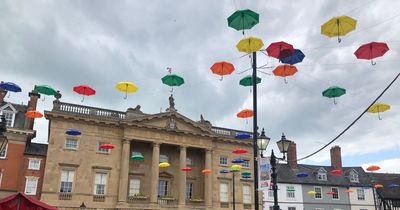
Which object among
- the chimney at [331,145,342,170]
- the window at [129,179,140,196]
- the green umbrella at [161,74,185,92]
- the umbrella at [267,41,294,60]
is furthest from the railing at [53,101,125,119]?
the chimney at [331,145,342,170]

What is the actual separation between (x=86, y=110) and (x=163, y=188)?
11768 millimetres

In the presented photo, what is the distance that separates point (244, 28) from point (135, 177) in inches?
1041

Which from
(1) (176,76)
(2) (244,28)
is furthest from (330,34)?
(1) (176,76)

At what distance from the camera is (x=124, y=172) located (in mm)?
35281

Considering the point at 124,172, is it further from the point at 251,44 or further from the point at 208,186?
the point at 251,44

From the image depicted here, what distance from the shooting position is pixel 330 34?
13859 mm

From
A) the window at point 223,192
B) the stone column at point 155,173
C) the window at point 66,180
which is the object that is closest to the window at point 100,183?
the window at point 66,180

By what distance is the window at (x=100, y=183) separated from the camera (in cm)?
3462

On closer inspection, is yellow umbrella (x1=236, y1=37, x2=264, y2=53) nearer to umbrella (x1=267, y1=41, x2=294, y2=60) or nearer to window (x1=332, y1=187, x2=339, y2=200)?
umbrella (x1=267, y1=41, x2=294, y2=60)

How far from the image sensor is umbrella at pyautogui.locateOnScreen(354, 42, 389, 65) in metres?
14.2

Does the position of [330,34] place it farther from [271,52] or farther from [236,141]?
[236,141]

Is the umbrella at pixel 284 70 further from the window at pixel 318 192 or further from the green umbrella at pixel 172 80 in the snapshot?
the window at pixel 318 192

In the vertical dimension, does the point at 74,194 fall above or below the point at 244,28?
below

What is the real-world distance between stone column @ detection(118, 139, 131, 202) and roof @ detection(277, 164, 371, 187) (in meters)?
20.9
